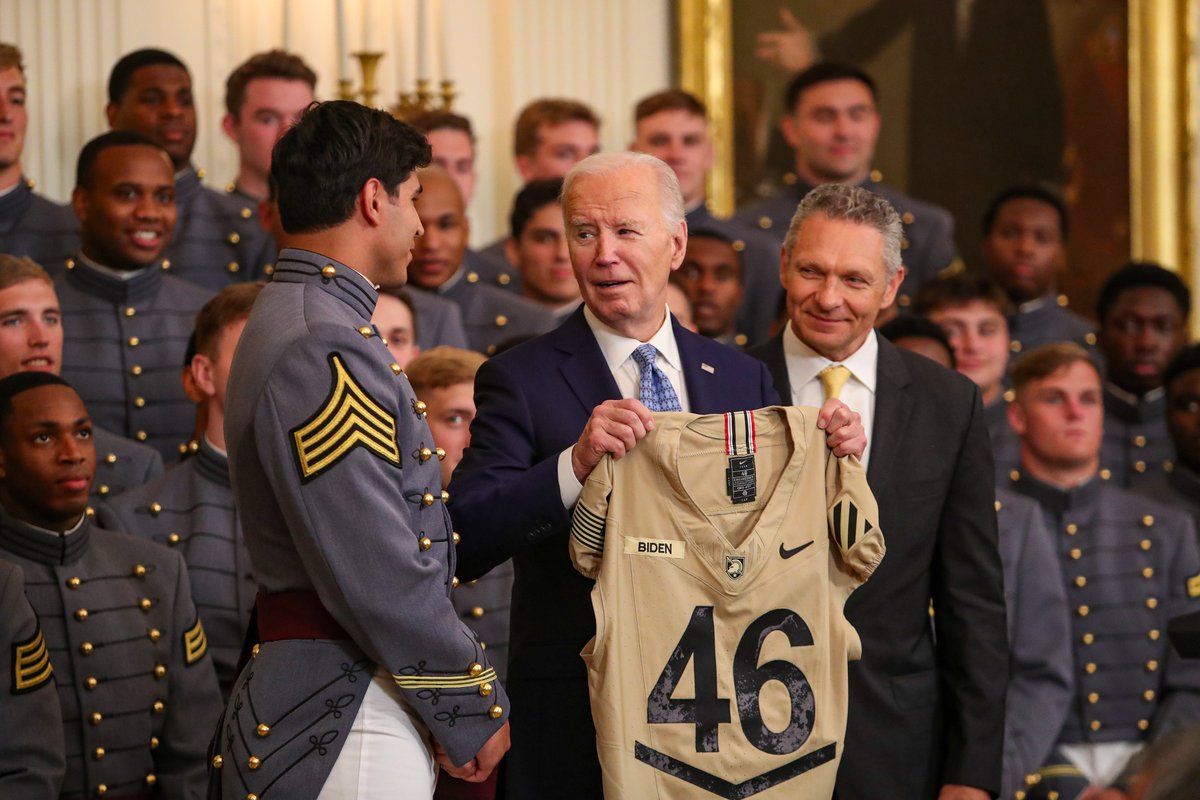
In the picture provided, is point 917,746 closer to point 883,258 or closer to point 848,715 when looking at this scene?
point 848,715

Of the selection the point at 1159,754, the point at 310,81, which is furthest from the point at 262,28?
the point at 1159,754

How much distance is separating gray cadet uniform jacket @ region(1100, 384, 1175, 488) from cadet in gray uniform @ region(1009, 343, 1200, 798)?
72cm

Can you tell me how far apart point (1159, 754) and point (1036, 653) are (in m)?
3.13

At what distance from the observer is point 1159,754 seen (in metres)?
1.96

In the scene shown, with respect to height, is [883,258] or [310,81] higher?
[310,81]

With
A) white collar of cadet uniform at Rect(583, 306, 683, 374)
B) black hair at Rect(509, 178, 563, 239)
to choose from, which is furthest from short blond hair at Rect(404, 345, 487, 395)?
black hair at Rect(509, 178, 563, 239)

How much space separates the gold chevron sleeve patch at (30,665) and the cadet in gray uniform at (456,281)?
2.07m

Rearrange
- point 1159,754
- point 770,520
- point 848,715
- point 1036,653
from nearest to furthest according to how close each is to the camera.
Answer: point 1159,754
point 770,520
point 848,715
point 1036,653

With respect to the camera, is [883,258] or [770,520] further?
[883,258]

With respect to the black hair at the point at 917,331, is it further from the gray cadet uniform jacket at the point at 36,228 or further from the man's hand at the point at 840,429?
the gray cadet uniform jacket at the point at 36,228

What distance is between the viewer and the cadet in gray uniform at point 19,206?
17.6ft

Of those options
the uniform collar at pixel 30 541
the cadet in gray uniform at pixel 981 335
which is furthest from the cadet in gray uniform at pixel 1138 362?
the uniform collar at pixel 30 541

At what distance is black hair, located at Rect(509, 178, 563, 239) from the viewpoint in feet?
19.4

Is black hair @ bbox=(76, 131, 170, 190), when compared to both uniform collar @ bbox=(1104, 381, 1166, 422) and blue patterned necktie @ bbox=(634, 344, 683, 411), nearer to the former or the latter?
blue patterned necktie @ bbox=(634, 344, 683, 411)
